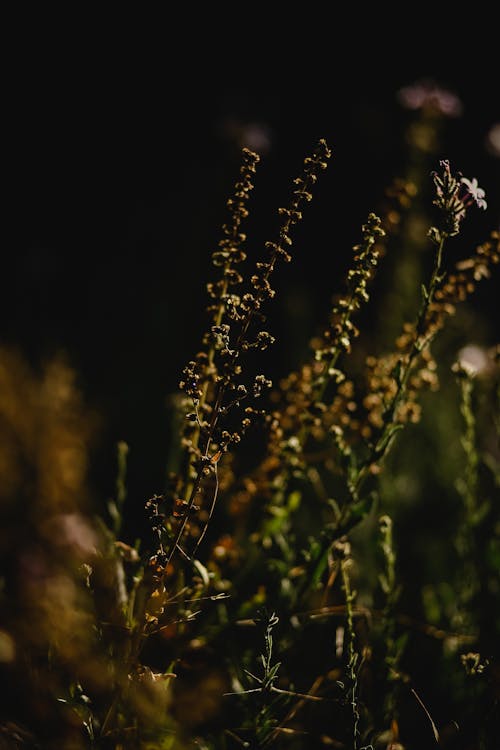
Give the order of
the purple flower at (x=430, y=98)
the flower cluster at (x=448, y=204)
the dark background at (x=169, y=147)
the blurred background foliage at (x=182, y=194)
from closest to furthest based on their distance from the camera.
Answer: the flower cluster at (x=448, y=204) < the purple flower at (x=430, y=98) < the blurred background foliage at (x=182, y=194) < the dark background at (x=169, y=147)

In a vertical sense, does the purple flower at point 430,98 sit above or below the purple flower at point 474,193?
above

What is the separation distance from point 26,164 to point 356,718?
3.10 metres

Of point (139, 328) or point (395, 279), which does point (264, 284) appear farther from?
point (139, 328)

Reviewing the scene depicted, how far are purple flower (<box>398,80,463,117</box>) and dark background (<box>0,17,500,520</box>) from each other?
3.15 ft

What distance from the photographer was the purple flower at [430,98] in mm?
1306

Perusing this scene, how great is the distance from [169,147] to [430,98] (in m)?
2.06

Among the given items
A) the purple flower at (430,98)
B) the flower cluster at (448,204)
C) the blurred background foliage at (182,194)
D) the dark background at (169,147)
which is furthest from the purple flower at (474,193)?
the dark background at (169,147)

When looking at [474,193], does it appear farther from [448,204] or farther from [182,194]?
[182,194]

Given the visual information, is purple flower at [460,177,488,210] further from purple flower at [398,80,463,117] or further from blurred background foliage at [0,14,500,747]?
blurred background foliage at [0,14,500,747]

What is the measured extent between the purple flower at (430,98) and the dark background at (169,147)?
0.96 m

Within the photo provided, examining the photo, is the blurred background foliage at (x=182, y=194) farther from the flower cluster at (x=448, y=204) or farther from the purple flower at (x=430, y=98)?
the flower cluster at (x=448, y=204)

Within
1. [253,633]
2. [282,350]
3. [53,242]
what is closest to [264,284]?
[253,633]

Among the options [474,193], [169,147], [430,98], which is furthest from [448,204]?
[169,147]

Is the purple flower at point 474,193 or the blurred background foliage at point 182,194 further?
the blurred background foliage at point 182,194
